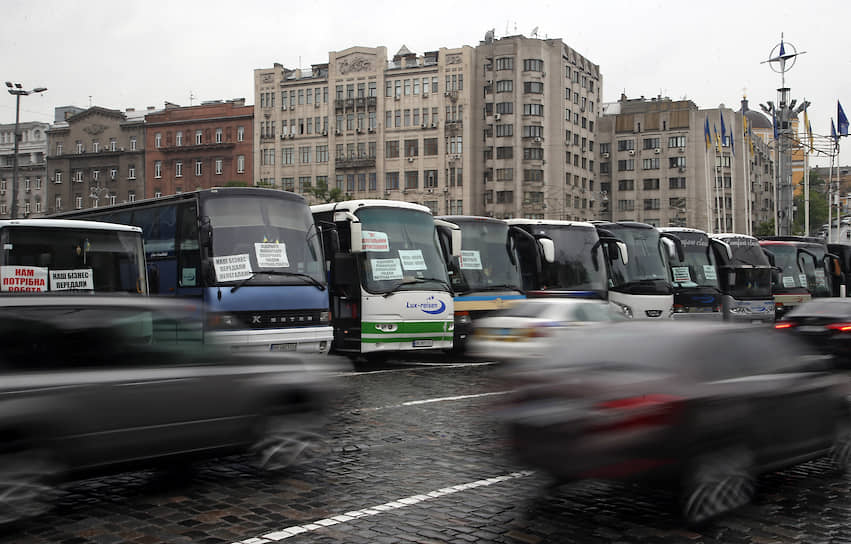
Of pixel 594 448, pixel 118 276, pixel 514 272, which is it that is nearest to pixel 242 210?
pixel 118 276

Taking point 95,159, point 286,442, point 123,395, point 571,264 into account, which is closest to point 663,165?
point 95,159

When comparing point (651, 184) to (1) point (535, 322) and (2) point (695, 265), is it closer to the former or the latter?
(2) point (695, 265)

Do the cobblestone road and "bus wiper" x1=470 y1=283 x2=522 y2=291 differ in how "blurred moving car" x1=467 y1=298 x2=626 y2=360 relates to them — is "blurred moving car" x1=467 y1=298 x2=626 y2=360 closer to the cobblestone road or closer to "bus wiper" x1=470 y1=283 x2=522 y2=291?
"bus wiper" x1=470 y1=283 x2=522 y2=291

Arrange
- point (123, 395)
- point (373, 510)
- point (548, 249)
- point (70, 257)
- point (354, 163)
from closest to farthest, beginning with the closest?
1. point (123, 395)
2. point (373, 510)
3. point (70, 257)
4. point (548, 249)
5. point (354, 163)

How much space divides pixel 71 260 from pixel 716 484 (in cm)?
1216

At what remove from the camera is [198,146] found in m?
105

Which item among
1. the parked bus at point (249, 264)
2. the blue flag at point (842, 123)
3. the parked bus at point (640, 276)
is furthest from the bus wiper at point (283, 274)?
the blue flag at point (842, 123)

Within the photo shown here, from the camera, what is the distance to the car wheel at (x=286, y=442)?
798cm

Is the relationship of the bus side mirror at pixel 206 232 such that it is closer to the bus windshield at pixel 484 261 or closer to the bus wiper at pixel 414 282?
the bus wiper at pixel 414 282

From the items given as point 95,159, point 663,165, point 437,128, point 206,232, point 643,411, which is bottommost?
point 643,411

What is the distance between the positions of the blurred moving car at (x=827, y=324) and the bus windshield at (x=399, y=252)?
22.4ft

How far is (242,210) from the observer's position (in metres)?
15.6

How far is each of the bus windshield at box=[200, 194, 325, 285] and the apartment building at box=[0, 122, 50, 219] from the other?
103m

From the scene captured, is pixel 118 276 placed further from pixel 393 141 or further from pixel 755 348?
pixel 393 141
